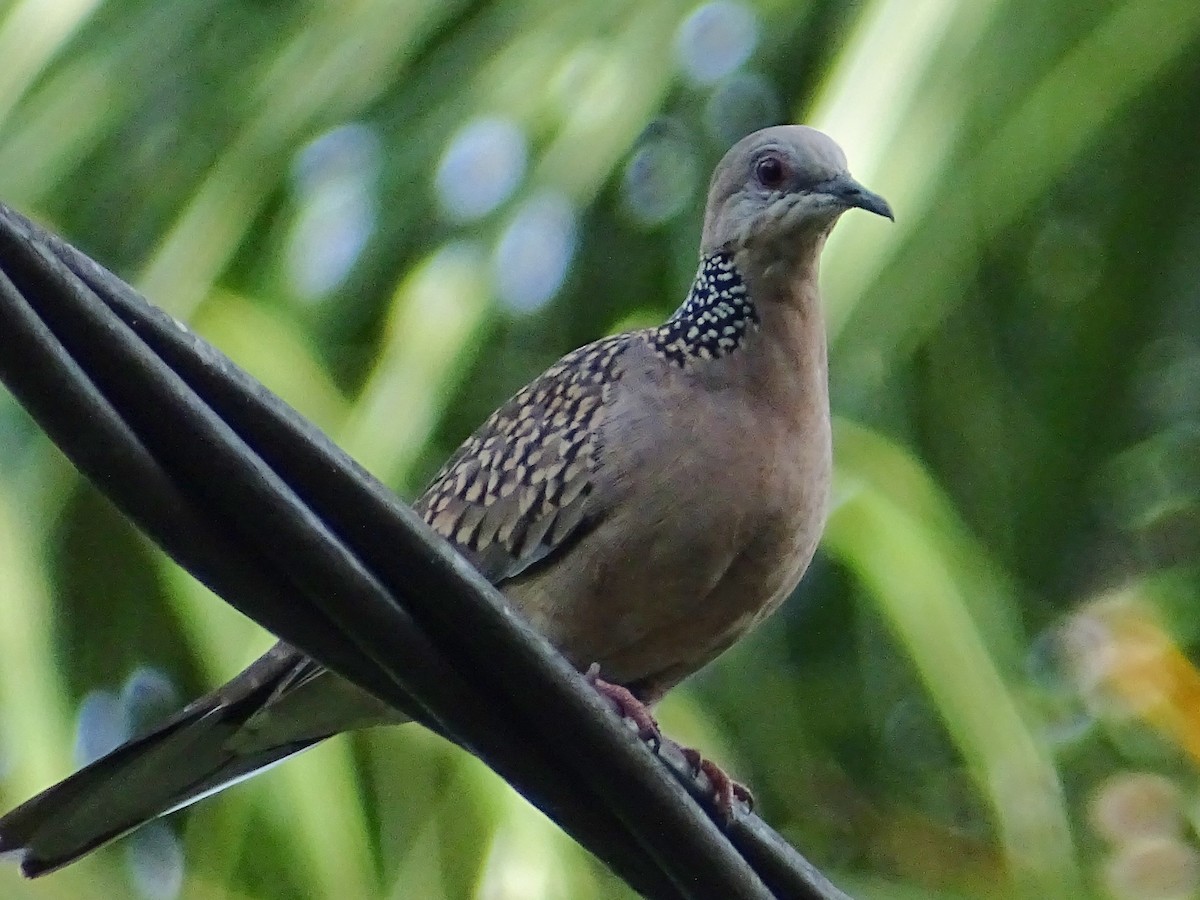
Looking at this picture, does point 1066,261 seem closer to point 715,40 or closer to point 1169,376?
point 1169,376

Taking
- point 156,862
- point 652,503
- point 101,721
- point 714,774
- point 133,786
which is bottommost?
point 156,862

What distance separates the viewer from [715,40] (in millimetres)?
3295

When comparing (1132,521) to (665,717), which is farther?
(1132,521)

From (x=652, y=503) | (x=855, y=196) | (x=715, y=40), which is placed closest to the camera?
(x=652, y=503)

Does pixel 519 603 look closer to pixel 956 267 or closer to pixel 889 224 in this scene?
pixel 889 224

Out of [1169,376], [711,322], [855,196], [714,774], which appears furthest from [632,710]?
[1169,376]

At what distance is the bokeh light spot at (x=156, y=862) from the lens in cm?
288

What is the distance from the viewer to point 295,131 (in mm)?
3113

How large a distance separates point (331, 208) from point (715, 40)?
2.78ft

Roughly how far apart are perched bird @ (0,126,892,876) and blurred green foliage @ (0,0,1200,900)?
301 mm

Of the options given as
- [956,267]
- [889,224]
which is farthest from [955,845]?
[889,224]

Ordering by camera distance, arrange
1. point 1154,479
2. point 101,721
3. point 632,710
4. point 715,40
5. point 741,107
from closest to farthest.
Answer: point 632,710 < point 101,721 < point 715,40 < point 741,107 < point 1154,479

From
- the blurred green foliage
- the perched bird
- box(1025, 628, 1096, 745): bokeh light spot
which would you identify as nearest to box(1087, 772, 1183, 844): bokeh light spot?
the blurred green foliage

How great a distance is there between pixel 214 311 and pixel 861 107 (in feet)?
3.82
